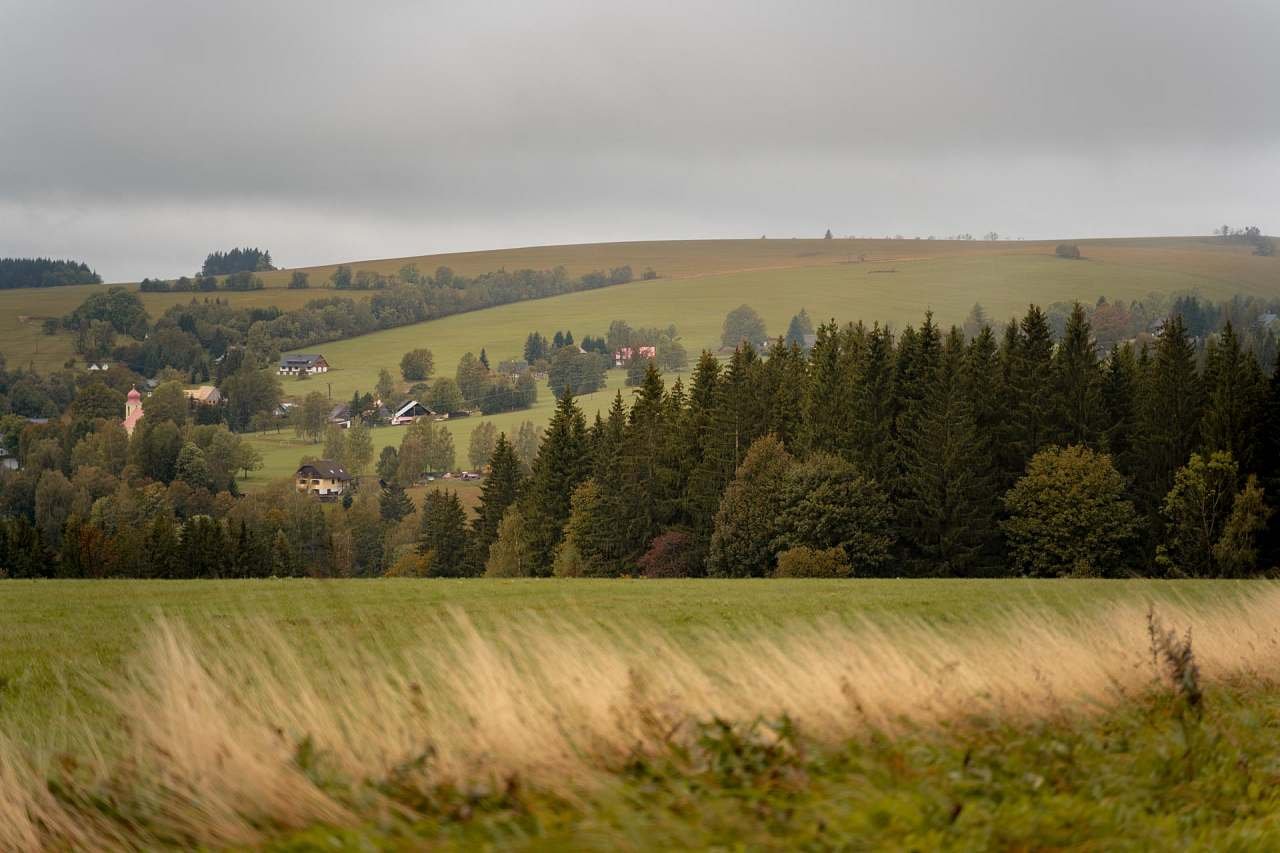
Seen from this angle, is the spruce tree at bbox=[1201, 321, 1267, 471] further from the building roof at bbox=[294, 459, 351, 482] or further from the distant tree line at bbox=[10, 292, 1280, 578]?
the building roof at bbox=[294, 459, 351, 482]

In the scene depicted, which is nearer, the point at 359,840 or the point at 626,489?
the point at 359,840

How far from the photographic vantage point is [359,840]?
26.1 ft

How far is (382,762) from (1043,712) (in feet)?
21.1

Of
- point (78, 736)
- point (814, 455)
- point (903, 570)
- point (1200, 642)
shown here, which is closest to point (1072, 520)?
point (903, 570)

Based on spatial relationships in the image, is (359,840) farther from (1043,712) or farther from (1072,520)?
(1072,520)

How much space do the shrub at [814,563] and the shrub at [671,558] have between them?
13.7m

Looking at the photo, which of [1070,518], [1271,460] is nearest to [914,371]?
[1070,518]

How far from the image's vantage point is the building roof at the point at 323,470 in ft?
573

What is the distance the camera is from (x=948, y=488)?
70312 mm

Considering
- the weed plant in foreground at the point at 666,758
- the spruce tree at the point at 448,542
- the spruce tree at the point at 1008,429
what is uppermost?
the weed plant in foreground at the point at 666,758

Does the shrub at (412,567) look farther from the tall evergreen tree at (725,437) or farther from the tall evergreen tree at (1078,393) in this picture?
the tall evergreen tree at (1078,393)

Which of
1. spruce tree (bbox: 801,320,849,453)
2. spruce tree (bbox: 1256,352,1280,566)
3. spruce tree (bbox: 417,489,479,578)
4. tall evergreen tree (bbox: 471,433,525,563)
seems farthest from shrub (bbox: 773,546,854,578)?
spruce tree (bbox: 417,489,479,578)

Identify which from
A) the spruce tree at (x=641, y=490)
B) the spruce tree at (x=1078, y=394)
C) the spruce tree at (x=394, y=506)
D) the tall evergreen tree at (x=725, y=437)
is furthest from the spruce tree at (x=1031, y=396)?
the spruce tree at (x=394, y=506)

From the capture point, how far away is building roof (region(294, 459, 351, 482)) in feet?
573
